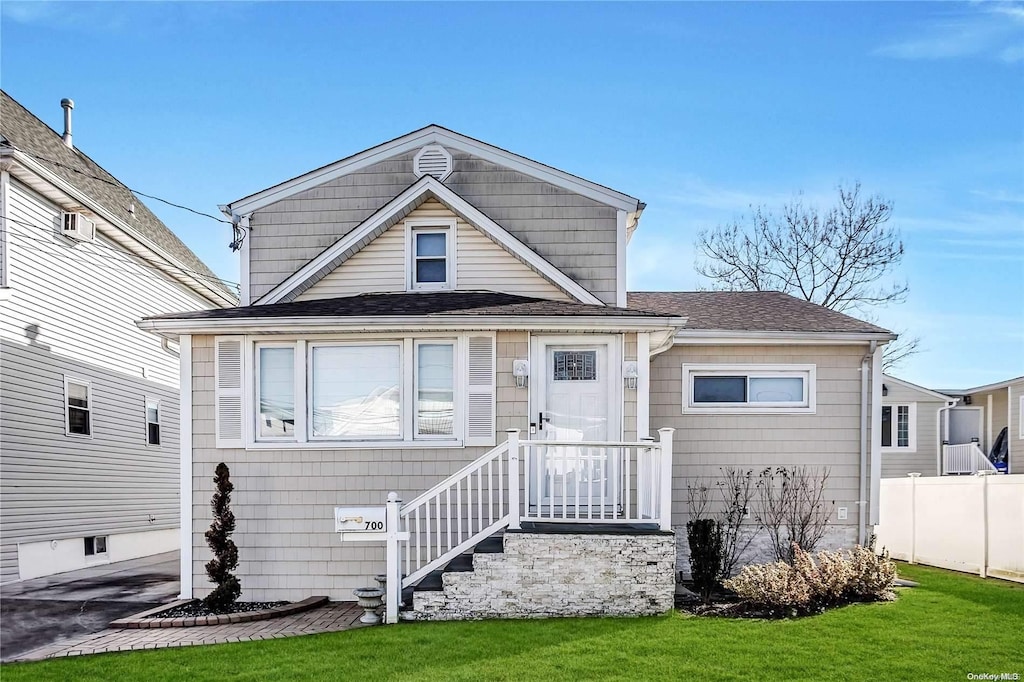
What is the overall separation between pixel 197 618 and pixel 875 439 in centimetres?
857

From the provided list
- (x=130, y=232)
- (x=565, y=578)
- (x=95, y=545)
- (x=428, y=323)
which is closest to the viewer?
(x=565, y=578)

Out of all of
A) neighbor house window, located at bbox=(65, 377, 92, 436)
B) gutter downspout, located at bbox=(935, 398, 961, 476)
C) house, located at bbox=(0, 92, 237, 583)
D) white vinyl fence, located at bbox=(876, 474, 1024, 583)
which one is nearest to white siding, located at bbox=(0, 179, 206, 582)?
house, located at bbox=(0, 92, 237, 583)

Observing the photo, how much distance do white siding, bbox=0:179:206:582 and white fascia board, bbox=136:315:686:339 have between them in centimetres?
367

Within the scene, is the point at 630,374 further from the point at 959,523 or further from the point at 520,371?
the point at 959,523

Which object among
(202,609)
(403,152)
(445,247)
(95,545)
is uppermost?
(403,152)

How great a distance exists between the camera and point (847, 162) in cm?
2142

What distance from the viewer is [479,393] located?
29.9 ft

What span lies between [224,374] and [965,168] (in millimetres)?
15065

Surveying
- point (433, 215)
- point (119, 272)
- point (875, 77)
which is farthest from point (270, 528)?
point (875, 77)

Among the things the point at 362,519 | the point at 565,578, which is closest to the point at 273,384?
the point at 362,519

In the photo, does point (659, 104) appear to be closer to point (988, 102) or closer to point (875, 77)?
point (875, 77)

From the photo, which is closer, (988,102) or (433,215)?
(433,215)

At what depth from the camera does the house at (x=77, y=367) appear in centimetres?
1102

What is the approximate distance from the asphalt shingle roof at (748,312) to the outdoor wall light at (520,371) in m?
2.17
